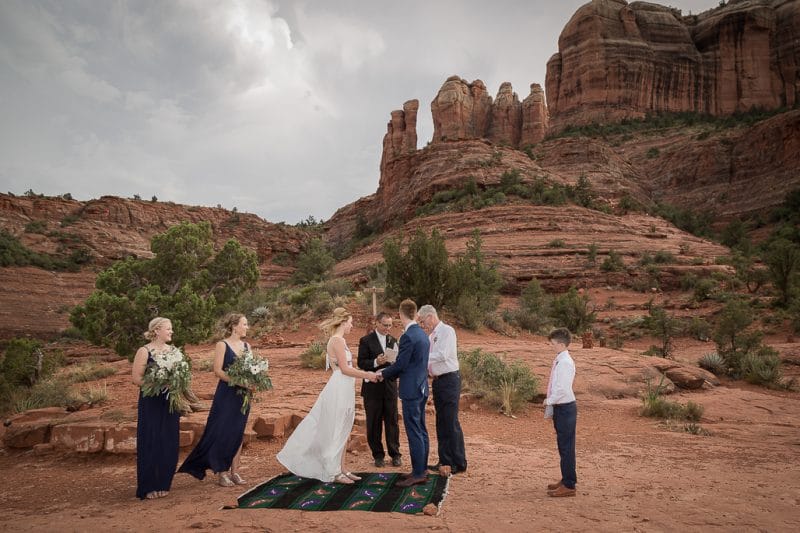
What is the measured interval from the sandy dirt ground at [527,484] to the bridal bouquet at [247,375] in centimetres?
99

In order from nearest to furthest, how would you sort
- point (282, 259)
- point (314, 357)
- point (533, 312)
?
1. point (314, 357)
2. point (533, 312)
3. point (282, 259)

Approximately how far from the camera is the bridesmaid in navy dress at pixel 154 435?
189 inches

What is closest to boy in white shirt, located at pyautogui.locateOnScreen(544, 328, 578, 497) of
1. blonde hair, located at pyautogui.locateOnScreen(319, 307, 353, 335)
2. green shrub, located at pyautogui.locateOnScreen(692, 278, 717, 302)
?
blonde hair, located at pyautogui.locateOnScreen(319, 307, 353, 335)

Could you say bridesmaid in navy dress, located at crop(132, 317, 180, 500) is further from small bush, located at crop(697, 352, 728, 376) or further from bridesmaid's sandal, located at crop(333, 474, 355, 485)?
small bush, located at crop(697, 352, 728, 376)

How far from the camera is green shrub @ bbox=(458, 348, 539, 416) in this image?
9.71m

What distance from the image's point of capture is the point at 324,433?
17.0 ft

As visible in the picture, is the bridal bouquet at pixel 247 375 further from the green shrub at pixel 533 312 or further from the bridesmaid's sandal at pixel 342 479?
the green shrub at pixel 533 312

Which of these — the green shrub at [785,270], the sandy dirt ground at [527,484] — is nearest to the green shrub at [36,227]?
the sandy dirt ground at [527,484]

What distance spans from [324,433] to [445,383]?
1.44 meters

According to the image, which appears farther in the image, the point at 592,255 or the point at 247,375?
the point at 592,255

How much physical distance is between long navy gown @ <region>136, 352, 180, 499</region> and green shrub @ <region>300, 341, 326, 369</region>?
7322 mm

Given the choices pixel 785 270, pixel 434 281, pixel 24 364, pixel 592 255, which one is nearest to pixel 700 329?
pixel 785 270

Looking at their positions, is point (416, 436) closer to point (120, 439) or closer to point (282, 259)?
point (120, 439)

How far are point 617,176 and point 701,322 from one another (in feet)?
111
